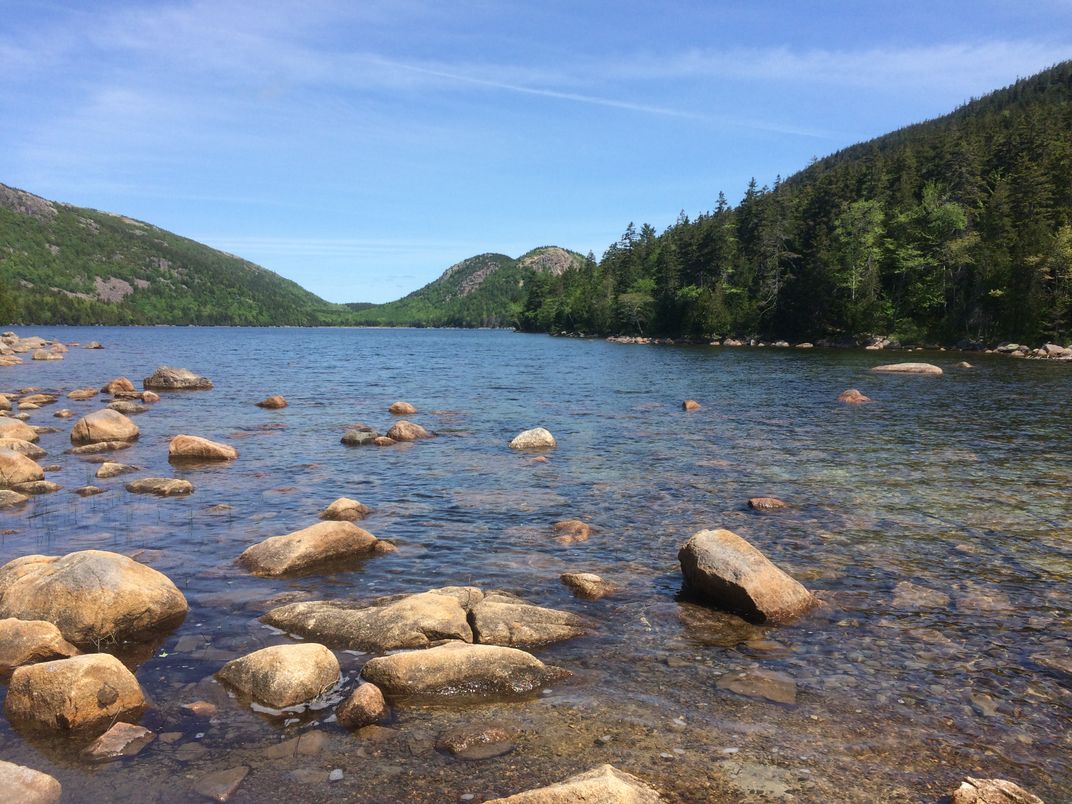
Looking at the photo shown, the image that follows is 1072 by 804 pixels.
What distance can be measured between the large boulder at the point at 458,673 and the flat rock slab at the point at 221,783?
6.27 ft

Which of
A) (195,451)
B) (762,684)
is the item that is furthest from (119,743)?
(195,451)

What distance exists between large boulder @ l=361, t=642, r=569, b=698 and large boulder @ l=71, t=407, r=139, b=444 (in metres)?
20.2

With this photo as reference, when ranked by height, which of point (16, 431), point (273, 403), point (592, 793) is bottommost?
point (592, 793)

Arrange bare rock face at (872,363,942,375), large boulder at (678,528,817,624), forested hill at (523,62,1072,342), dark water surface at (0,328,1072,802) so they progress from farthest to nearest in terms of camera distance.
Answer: forested hill at (523,62,1072,342) → bare rock face at (872,363,942,375) → large boulder at (678,528,817,624) → dark water surface at (0,328,1072,802)

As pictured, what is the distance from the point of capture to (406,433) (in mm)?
25297

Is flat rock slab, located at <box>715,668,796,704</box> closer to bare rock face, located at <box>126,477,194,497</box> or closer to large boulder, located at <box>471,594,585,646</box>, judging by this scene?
large boulder, located at <box>471,594,585,646</box>

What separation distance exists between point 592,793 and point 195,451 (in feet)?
63.6

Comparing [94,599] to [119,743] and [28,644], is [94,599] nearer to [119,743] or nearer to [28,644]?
[28,644]

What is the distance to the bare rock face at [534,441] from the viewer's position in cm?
2334

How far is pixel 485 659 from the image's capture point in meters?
8.03

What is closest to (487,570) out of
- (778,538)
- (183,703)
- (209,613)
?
(209,613)

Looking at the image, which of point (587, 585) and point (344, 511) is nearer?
point (587, 585)

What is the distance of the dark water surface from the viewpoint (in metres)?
6.29

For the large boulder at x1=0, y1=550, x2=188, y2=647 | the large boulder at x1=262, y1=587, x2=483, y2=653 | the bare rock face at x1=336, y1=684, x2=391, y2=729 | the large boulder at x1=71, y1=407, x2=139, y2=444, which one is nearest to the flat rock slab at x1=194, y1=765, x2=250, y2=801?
the bare rock face at x1=336, y1=684, x2=391, y2=729
